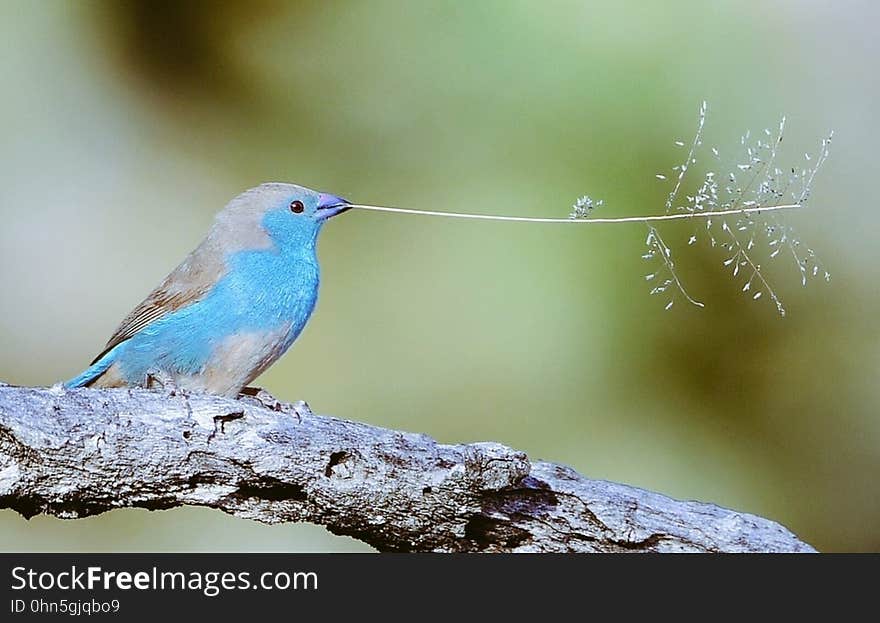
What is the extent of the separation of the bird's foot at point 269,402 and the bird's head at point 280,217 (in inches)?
16.6

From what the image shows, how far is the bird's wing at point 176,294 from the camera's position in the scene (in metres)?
3.07

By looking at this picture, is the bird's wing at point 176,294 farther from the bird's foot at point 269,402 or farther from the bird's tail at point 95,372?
the bird's foot at point 269,402

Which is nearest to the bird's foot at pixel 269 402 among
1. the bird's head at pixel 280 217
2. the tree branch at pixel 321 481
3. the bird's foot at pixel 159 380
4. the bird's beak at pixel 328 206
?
the tree branch at pixel 321 481

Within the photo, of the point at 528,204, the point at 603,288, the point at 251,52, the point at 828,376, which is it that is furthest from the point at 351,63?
the point at 828,376

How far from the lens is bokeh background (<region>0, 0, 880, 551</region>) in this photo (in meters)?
4.67

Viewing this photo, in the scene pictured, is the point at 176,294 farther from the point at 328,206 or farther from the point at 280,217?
the point at 328,206

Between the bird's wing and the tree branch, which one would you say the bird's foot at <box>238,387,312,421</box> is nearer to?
the tree branch

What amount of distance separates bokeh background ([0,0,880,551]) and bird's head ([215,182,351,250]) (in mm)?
1476

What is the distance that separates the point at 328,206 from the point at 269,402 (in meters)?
0.62

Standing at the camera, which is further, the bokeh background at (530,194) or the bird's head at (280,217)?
the bokeh background at (530,194)

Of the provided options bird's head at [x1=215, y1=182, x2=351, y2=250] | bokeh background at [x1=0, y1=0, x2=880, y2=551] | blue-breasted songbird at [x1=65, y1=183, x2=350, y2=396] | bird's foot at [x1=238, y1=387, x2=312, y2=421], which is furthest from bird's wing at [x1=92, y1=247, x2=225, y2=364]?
bokeh background at [x1=0, y1=0, x2=880, y2=551]

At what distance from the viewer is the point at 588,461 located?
15.3 feet

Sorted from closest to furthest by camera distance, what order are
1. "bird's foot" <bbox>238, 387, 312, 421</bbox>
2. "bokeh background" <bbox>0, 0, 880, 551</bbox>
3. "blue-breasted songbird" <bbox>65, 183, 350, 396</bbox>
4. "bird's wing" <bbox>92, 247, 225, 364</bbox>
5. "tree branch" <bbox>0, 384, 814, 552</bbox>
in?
"tree branch" <bbox>0, 384, 814, 552</bbox>, "bird's foot" <bbox>238, 387, 312, 421</bbox>, "blue-breasted songbird" <bbox>65, 183, 350, 396</bbox>, "bird's wing" <bbox>92, 247, 225, 364</bbox>, "bokeh background" <bbox>0, 0, 880, 551</bbox>
